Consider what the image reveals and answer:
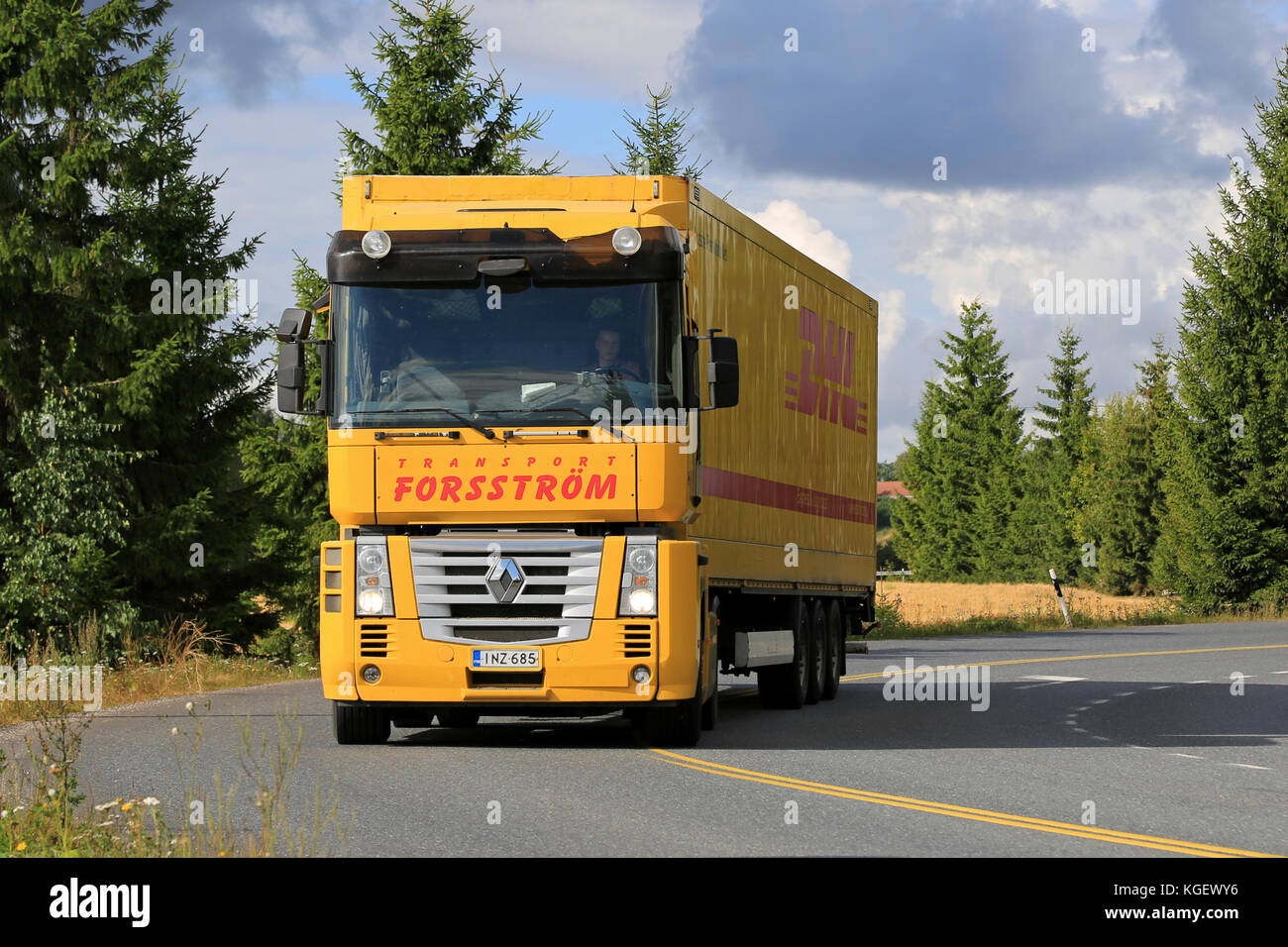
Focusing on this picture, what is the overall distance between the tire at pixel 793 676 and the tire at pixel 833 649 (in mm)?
1073

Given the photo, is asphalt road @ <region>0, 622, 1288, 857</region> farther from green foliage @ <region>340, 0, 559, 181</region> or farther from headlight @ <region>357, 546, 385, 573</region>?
green foliage @ <region>340, 0, 559, 181</region>

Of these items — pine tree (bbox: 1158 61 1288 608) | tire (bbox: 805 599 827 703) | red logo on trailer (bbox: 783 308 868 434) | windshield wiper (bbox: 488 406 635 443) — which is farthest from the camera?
pine tree (bbox: 1158 61 1288 608)

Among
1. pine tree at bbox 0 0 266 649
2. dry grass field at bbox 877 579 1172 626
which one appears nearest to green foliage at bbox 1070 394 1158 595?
Answer: dry grass field at bbox 877 579 1172 626

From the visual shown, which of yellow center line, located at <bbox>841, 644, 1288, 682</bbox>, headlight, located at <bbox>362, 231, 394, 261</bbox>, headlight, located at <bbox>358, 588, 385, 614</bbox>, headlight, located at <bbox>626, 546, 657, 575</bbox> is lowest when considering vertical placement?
yellow center line, located at <bbox>841, 644, 1288, 682</bbox>

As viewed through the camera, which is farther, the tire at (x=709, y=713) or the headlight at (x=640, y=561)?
the tire at (x=709, y=713)

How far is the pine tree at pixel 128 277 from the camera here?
25.6 m

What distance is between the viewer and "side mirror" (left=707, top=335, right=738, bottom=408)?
1208 cm

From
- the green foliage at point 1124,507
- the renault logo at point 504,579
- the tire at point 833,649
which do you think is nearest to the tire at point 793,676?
the tire at point 833,649

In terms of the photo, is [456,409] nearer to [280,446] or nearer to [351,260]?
[351,260]

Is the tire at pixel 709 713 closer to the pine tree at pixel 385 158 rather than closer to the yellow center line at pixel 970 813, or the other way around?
the yellow center line at pixel 970 813

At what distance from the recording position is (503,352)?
12.0m

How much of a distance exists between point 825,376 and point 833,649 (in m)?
3.21

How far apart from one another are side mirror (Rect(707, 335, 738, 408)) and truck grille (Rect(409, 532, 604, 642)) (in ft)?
4.54
